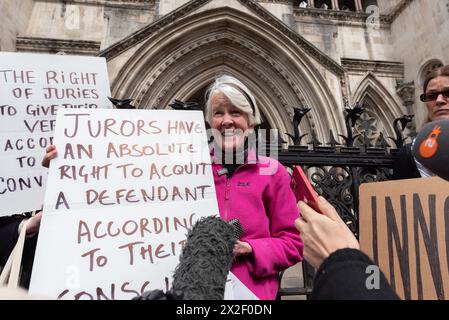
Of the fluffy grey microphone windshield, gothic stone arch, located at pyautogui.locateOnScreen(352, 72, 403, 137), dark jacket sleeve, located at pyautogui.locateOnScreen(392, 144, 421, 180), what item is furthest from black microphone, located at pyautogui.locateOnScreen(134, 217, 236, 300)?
gothic stone arch, located at pyautogui.locateOnScreen(352, 72, 403, 137)

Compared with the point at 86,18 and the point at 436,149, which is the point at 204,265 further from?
the point at 86,18

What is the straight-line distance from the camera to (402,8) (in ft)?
30.5

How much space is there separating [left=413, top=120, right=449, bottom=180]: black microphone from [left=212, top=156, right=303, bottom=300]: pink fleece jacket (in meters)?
0.71

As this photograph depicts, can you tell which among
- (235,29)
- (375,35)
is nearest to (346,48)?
(375,35)

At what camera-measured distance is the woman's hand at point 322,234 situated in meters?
0.73

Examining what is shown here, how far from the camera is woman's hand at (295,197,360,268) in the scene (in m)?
0.73

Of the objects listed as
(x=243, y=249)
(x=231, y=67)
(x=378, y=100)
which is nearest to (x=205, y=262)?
(x=243, y=249)

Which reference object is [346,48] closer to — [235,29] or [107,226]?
[235,29]

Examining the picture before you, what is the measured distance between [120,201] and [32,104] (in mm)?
949

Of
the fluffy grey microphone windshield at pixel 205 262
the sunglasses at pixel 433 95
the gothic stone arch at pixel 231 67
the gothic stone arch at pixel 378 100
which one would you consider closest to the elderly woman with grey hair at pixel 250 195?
the fluffy grey microphone windshield at pixel 205 262

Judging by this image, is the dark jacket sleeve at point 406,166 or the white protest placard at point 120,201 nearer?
the white protest placard at point 120,201

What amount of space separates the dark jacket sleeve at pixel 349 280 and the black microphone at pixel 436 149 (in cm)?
27

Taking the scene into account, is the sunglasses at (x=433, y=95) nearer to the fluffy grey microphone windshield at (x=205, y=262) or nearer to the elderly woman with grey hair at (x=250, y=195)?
the elderly woman with grey hair at (x=250, y=195)
